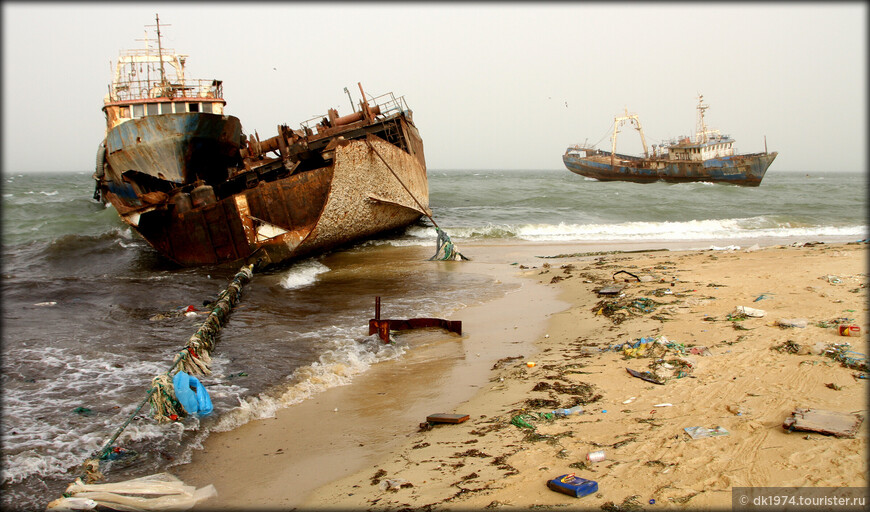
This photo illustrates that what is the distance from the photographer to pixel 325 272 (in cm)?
1266

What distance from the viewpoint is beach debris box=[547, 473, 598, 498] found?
10.1 ft

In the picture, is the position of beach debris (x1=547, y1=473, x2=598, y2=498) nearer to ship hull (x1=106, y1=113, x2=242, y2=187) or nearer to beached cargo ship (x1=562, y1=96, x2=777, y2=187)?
ship hull (x1=106, y1=113, x2=242, y2=187)

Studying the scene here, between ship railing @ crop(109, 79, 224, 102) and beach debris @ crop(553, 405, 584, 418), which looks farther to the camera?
ship railing @ crop(109, 79, 224, 102)

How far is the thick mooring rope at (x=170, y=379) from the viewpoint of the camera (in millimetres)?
4164

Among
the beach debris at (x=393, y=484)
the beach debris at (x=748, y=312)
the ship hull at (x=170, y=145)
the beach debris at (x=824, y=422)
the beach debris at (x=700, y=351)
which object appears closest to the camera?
the beach debris at (x=824, y=422)

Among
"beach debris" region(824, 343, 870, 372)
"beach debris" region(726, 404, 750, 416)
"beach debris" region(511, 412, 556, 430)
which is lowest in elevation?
"beach debris" region(511, 412, 556, 430)

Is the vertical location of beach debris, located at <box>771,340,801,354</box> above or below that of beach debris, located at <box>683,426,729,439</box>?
above

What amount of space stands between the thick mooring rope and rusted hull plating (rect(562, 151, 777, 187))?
41.3 meters

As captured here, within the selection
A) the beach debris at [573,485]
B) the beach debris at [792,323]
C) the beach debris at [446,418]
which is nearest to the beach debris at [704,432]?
the beach debris at [573,485]

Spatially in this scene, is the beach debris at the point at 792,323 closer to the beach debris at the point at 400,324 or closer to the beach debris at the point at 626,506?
the beach debris at the point at 400,324

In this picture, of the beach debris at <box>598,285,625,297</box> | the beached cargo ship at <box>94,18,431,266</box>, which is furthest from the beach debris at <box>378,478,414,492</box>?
the beached cargo ship at <box>94,18,431,266</box>

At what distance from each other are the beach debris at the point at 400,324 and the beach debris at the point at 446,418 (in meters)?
2.48

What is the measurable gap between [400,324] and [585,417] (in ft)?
12.0

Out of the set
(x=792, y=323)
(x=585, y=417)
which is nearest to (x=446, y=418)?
(x=585, y=417)
